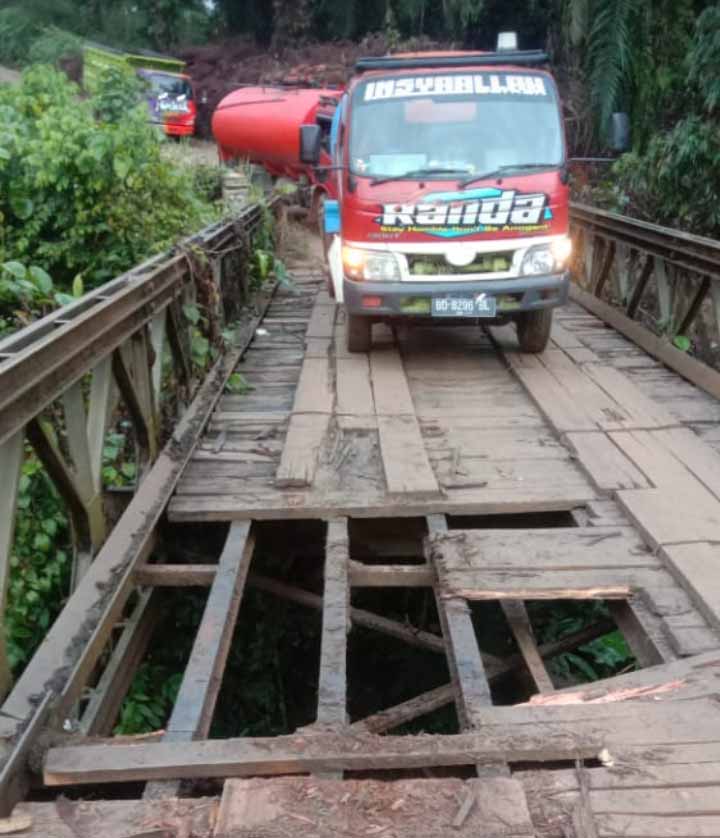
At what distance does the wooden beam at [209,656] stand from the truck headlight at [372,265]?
2754 mm

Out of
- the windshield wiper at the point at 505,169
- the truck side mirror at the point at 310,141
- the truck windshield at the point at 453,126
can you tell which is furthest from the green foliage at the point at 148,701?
the truck side mirror at the point at 310,141

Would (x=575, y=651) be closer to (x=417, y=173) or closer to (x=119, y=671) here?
(x=119, y=671)

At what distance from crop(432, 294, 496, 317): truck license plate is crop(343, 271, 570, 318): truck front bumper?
37 millimetres

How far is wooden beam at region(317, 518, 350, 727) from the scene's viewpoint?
2793 millimetres

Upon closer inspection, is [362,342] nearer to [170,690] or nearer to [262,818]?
[170,690]

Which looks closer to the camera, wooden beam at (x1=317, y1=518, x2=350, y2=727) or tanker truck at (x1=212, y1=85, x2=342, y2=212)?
wooden beam at (x1=317, y1=518, x2=350, y2=727)

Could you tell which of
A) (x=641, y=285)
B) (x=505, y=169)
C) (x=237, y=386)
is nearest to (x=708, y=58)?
(x=641, y=285)

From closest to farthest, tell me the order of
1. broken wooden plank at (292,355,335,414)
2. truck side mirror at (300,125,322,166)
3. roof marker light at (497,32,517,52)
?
broken wooden plank at (292,355,335,414), truck side mirror at (300,125,322,166), roof marker light at (497,32,517,52)

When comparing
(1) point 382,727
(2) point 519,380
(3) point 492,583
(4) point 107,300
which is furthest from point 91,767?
(2) point 519,380

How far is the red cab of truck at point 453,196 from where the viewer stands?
19.6 ft

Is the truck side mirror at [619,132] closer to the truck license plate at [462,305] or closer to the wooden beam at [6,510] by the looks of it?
the truck license plate at [462,305]

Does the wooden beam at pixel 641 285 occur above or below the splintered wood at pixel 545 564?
above

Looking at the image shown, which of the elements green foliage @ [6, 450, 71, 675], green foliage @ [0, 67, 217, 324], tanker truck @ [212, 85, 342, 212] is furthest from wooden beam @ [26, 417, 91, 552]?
tanker truck @ [212, 85, 342, 212]

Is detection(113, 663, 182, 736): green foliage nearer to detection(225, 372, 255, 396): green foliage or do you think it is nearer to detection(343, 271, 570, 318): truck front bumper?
detection(225, 372, 255, 396): green foliage
